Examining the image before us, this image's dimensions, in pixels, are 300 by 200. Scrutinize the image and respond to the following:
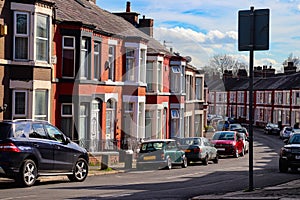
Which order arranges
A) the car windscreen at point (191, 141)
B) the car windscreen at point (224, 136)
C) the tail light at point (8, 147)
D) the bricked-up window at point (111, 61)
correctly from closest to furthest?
the tail light at point (8, 147) < the car windscreen at point (191, 141) < the bricked-up window at point (111, 61) < the car windscreen at point (224, 136)

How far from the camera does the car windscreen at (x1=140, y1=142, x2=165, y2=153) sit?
27.4 metres

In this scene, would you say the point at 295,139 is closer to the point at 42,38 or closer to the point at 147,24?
the point at 42,38

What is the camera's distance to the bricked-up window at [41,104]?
25056mm

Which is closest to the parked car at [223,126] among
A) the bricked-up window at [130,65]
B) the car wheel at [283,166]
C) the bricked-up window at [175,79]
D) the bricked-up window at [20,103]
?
the bricked-up window at [175,79]

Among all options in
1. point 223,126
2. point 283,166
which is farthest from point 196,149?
point 223,126

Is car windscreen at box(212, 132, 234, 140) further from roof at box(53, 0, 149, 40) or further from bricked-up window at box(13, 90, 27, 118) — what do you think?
bricked-up window at box(13, 90, 27, 118)

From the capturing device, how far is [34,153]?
17500mm

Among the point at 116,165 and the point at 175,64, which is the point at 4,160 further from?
the point at 175,64

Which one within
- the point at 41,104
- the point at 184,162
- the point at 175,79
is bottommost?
the point at 184,162

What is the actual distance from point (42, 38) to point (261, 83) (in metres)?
77.5

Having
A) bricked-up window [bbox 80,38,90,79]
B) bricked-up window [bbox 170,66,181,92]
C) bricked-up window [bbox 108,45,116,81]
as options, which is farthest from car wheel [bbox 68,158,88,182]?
bricked-up window [bbox 170,66,181,92]

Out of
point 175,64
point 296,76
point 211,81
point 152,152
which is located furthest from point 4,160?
point 211,81

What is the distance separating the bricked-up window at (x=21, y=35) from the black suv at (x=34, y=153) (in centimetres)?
656

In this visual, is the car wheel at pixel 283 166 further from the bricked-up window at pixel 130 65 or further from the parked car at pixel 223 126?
the parked car at pixel 223 126
